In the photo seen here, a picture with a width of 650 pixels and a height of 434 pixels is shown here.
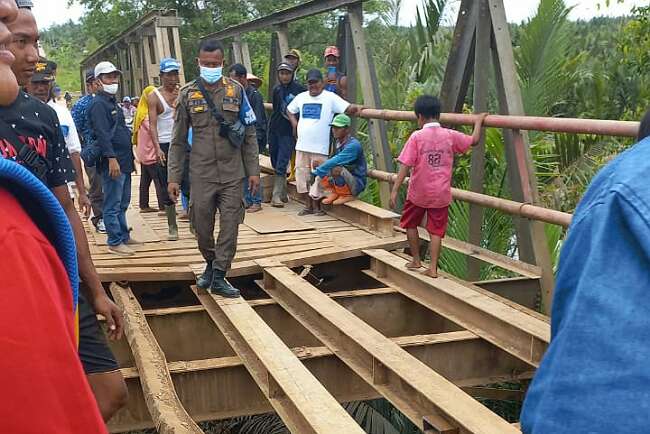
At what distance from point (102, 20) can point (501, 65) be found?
2008cm

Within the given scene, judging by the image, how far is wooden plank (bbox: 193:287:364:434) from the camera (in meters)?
3.10

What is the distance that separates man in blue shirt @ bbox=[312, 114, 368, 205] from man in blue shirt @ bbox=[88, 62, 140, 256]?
5.86ft

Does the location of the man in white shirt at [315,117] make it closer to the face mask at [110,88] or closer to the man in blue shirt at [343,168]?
the man in blue shirt at [343,168]

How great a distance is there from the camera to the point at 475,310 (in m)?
4.50

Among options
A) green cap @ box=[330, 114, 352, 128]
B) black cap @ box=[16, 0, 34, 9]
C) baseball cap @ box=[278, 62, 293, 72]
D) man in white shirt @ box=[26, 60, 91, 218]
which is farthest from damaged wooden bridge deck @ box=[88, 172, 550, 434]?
baseball cap @ box=[278, 62, 293, 72]

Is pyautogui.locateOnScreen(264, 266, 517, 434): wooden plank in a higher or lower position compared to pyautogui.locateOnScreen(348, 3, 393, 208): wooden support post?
lower

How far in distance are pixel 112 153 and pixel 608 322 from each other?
5.21 meters

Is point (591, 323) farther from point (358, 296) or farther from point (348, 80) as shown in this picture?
point (348, 80)

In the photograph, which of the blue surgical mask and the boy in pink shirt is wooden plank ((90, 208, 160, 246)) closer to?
the blue surgical mask

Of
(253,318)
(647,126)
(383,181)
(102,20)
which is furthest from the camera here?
(102,20)

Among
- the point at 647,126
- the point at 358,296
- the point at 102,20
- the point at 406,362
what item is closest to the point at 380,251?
the point at 358,296

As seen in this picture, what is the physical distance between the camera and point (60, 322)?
0.91m

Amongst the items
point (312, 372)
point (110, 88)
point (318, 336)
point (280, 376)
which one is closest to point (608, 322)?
point (280, 376)

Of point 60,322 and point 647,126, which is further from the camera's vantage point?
point 647,126
